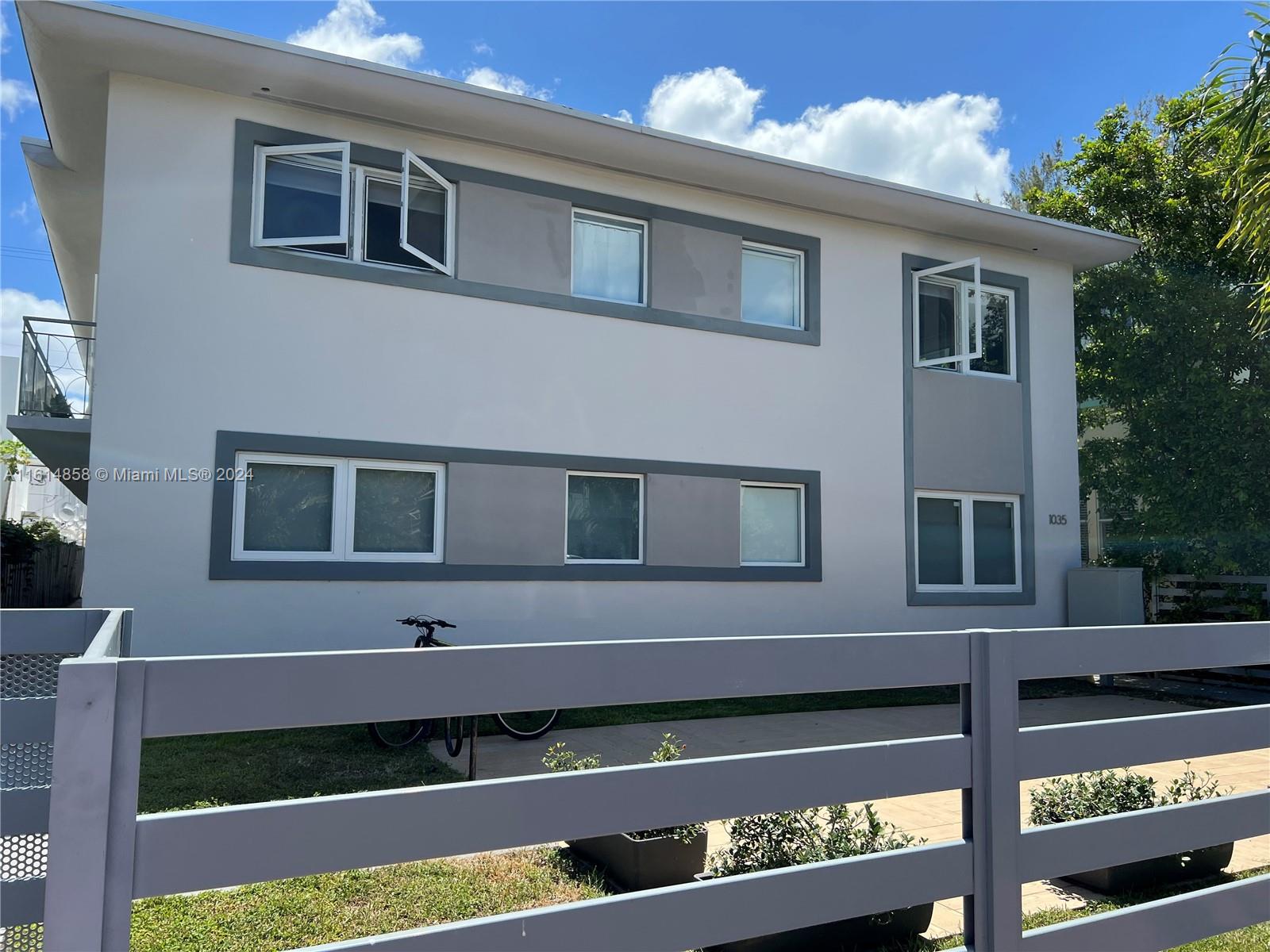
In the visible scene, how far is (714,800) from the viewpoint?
7.57 ft

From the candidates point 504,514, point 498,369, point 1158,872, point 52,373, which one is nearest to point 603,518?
point 504,514

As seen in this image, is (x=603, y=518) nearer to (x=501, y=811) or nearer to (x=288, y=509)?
(x=288, y=509)

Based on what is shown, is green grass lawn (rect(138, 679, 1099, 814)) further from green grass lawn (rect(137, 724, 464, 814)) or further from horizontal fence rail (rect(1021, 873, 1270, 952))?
horizontal fence rail (rect(1021, 873, 1270, 952))

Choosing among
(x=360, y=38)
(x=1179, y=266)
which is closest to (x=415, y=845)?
(x=360, y=38)

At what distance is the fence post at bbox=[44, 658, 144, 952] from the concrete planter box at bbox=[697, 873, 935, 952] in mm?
2220

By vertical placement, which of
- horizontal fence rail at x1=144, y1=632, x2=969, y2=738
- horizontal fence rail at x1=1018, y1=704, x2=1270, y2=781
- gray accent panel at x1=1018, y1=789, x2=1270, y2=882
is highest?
horizontal fence rail at x1=144, y1=632, x2=969, y2=738

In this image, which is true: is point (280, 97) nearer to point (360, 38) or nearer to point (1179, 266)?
point (360, 38)

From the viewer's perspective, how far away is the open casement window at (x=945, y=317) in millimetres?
11930

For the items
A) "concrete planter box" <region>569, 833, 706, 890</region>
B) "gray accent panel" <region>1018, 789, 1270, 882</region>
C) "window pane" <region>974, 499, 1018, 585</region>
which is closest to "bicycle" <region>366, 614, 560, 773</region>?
"concrete planter box" <region>569, 833, 706, 890</region>

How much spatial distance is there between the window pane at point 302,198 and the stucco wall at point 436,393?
358 mm

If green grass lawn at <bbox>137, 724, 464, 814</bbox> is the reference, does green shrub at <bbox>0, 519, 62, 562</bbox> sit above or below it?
above

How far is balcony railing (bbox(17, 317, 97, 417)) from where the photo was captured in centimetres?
902

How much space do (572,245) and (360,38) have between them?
281 centimetres

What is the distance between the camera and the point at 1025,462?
493 inches
